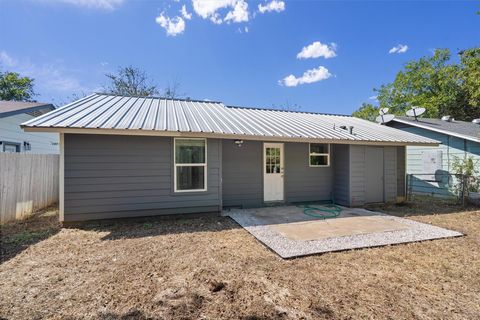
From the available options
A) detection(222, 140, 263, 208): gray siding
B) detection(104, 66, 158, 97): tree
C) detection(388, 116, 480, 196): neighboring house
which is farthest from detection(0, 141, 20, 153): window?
detection(388, 116, 480, 196): neighboring house

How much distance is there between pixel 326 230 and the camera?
5270 millimetres

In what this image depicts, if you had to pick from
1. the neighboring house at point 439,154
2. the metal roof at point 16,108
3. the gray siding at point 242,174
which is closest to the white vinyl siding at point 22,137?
the metal roof at point 16,108

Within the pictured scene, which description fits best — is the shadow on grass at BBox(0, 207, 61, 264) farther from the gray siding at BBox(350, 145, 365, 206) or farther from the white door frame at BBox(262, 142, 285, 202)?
the gray siding at BBox(350, 145, 365, 206)

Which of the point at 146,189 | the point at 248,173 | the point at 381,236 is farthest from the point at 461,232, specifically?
the point at 146,189

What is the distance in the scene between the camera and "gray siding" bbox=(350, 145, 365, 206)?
311 inches

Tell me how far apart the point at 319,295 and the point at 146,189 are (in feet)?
15.0

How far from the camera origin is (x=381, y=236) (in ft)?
16.0

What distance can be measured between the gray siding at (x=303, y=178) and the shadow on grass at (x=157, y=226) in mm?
2875

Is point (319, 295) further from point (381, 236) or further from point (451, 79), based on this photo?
point (451, 79)

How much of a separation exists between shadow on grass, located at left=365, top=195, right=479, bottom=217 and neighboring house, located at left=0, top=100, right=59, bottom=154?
42.9ft

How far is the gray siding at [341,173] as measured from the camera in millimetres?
7957

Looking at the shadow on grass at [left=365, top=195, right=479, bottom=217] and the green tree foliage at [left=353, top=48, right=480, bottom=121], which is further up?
the green tree foliage at [left=353, top=48, right=480, bottom=121]

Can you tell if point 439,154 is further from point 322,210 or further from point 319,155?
point 322,210

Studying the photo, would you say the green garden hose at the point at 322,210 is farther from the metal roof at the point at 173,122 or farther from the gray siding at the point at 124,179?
the gray siding at the point at 124,179
